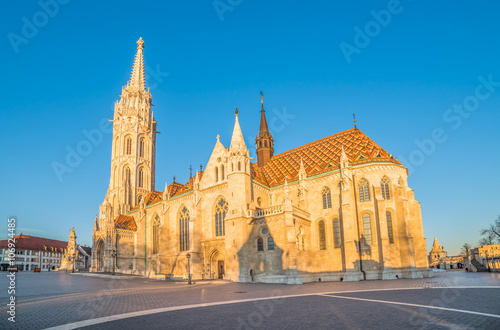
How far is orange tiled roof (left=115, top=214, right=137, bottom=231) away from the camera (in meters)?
49.8

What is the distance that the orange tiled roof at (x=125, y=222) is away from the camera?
4981 centimetres

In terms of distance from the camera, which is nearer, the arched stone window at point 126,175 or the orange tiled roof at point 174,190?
the orange tiled roof at point 174,190

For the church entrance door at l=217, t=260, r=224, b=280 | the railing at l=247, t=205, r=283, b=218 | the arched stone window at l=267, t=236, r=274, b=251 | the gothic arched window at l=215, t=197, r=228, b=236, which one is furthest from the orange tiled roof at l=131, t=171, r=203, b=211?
the arched stone window at l=267, t=236, r=274, b=251

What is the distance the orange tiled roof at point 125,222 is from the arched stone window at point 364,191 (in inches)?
1378

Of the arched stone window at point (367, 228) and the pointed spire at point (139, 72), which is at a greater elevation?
the pointed spire at point (139, 72)

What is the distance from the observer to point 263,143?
1964 inches

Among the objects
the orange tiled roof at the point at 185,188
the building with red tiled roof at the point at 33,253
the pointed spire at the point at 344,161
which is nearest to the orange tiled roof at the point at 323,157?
the pointed spire at the point at 344,161

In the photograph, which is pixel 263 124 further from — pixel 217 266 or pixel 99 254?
pixel 99 254

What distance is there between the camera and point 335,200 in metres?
34.5

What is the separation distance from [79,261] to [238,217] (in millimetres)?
87502

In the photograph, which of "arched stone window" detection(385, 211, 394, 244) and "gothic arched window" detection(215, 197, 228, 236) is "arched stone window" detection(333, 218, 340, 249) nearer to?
"arched stone window" detection(385, 211, 394, 244)

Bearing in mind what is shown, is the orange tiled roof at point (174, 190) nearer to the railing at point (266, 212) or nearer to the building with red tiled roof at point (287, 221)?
the building with red tiled roof at point (287, 221)

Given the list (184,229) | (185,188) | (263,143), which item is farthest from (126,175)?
(263,143)

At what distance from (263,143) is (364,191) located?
1986 centimetres
